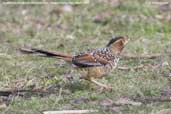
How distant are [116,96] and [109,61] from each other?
401 mm

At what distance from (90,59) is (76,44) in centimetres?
248

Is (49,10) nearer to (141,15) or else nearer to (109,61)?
(141,15)

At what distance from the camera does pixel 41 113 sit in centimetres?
593

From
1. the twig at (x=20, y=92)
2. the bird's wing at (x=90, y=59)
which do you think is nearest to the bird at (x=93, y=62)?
the bird's wing at (x=90, y=59)

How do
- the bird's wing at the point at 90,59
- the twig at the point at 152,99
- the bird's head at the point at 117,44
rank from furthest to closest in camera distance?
the bird's head at the point at 117,44 < the bird's wing at the point at 90,59 < the twig at the point at 152,99

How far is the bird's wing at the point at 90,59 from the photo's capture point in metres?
6.44

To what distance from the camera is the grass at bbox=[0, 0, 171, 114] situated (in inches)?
248

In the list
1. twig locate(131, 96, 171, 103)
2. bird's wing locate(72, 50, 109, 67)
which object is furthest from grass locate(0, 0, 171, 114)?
bird's wing locate(72, 50, 109, 67)

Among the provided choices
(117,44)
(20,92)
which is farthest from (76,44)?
(20,92)

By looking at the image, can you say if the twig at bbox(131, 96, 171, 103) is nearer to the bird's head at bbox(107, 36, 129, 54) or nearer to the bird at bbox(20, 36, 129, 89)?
the bird at bbox(20, 36, 129, 89)

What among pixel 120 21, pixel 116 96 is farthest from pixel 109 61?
pixel 120 21

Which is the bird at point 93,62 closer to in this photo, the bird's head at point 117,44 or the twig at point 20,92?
the bird's head at point 117,44

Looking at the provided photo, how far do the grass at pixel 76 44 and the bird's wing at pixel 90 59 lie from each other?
11.3 inches

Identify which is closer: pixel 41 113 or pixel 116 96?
pixel 41 113
